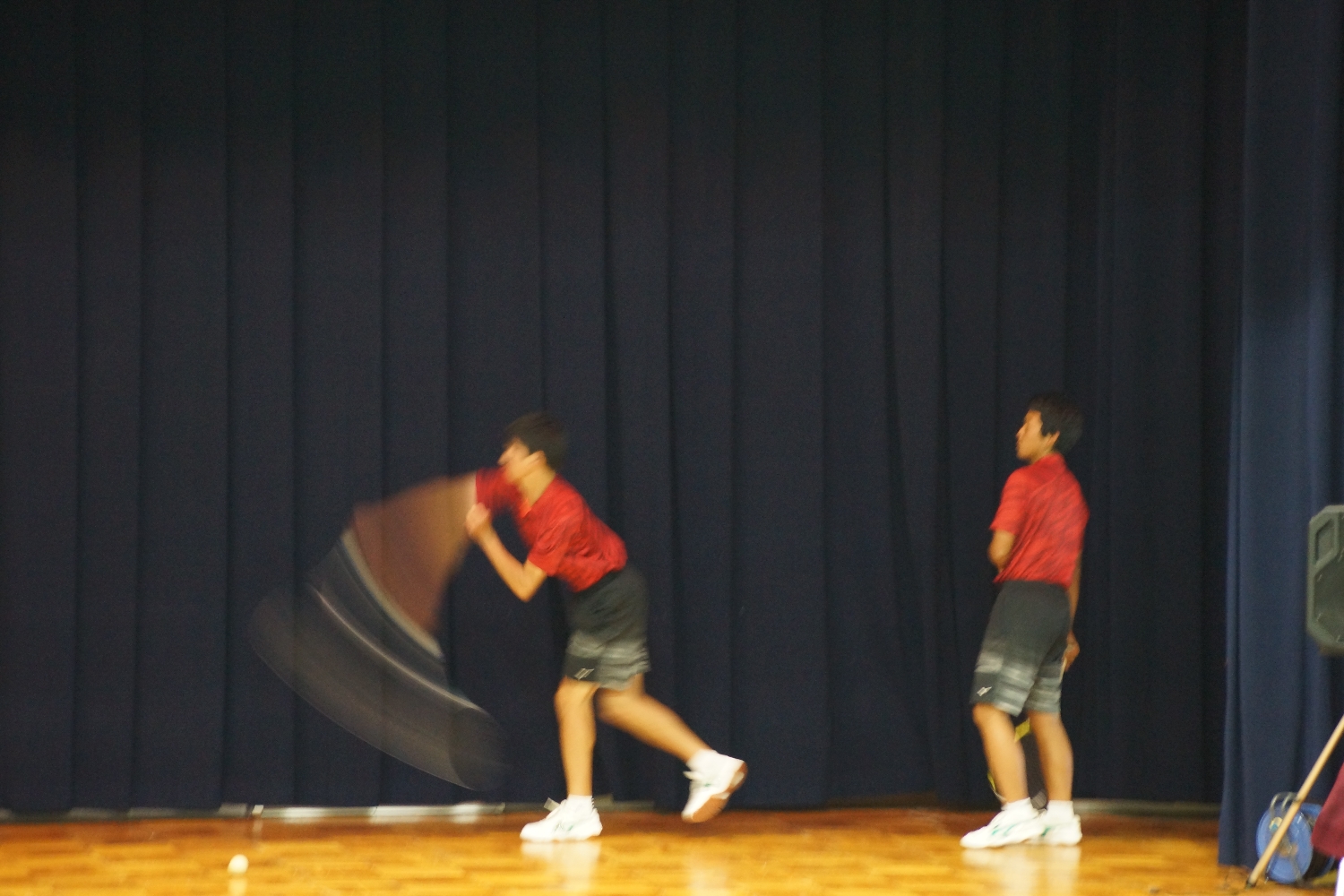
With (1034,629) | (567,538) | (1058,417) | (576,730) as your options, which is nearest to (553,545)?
(567,538)

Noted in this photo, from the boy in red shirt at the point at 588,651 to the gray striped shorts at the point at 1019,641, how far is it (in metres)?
0.86

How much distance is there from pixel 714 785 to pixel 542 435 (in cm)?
126

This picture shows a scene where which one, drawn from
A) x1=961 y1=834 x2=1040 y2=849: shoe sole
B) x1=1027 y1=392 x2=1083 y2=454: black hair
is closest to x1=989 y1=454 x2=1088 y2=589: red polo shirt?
x1=1027 y1=392 x2=1083 y2=454: black hair

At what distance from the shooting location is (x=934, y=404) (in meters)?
5.41

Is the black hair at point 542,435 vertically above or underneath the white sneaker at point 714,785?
above

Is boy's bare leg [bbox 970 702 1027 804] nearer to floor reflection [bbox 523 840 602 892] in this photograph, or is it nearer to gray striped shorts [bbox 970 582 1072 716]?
gray striped shorts [bbox 970 582 1072 716]

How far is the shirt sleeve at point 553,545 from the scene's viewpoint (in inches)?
184

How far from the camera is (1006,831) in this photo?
15.2ft

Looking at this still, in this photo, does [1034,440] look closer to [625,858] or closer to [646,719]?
[646,719]

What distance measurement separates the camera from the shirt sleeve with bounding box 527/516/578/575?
4.68 metres

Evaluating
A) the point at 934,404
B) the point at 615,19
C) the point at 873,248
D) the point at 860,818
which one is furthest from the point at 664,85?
the point at 860,818

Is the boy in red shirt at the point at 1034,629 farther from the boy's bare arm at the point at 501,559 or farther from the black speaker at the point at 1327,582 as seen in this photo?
the boy's bare arm at the point at 501,559

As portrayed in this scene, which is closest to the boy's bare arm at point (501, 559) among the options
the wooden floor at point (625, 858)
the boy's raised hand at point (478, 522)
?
the boy's raised hand at point (478, 522)

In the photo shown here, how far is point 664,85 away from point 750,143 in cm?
38
